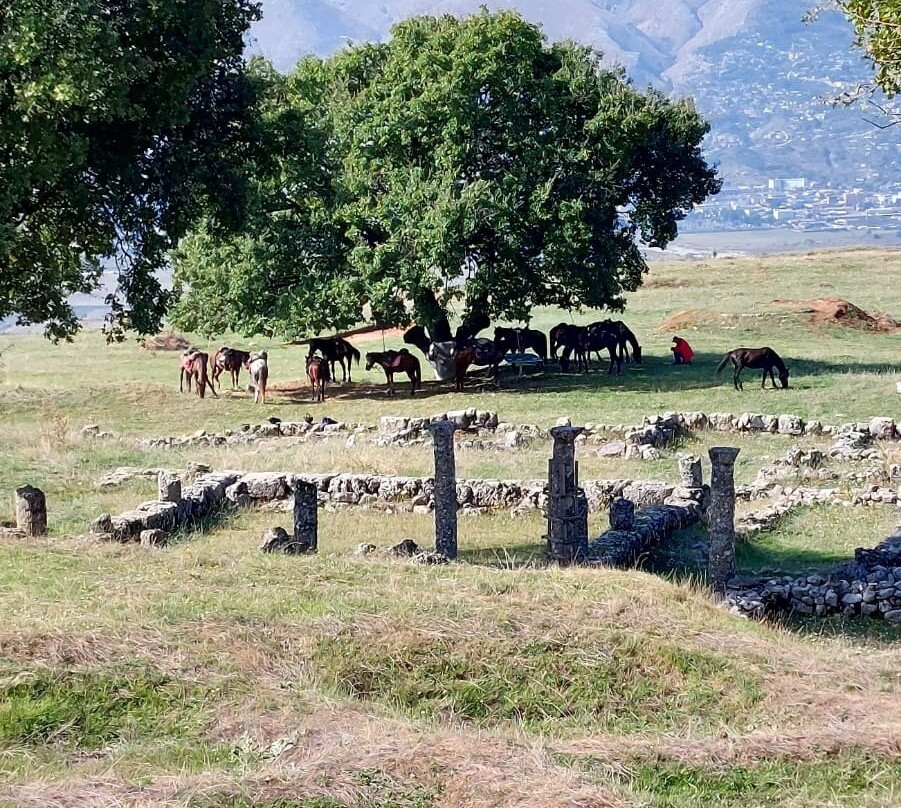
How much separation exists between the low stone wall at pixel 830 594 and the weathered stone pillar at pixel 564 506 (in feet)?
7.01

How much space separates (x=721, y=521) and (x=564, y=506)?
208cm

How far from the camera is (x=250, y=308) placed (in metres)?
38.6

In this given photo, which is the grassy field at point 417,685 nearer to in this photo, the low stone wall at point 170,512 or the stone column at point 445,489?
the stone column at point 445,489

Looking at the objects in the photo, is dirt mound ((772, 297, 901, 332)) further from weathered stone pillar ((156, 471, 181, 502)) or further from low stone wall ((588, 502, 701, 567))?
weathered stone pillar ((156, 471, 181, 502))

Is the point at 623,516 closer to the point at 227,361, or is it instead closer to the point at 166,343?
the point at 227,361

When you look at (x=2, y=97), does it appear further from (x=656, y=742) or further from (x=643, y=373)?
(x=643, y=373)

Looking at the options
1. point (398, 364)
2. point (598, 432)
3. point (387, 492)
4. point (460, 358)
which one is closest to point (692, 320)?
point (460, 358)

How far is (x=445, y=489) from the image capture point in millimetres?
17703

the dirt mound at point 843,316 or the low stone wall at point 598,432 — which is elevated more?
the dirt mound at point 843,316

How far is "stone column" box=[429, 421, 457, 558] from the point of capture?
1753 cm

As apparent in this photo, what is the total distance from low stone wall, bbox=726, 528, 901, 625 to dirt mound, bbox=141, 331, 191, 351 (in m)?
41.7

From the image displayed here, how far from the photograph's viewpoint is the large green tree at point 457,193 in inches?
1457

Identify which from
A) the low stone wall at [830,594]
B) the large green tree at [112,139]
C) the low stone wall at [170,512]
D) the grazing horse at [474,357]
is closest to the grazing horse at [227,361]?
the grazing horse at [474,357]

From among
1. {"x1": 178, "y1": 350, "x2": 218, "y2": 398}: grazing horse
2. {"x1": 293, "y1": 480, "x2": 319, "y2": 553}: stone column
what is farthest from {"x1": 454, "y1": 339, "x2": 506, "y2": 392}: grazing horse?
{"x1": 293, "y1": 480, "x2": 319, "y2": 553}: stone column
